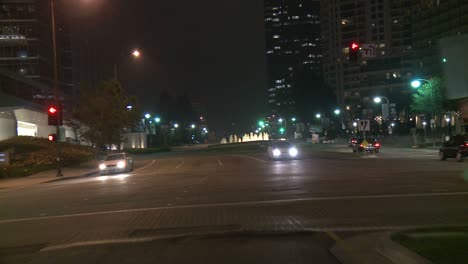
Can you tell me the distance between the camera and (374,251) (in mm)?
9312

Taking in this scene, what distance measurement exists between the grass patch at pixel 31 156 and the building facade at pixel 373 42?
115 metres

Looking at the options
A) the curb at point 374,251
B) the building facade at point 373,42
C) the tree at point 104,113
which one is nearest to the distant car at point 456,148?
the curb at point 374,251

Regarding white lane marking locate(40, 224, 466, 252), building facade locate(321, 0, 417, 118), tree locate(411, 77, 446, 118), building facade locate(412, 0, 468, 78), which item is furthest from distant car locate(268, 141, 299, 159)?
building facade locate(321, 0, 417, 118)

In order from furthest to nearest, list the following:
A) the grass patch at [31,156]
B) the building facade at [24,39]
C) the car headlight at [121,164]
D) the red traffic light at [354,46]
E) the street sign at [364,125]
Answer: the building facade at [24,39] < the street sign at [364,125] < the car headlight at [121,164] < the grass patch at [31,156] < the red traffic light at [354,46]

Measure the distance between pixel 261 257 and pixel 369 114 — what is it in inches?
4918

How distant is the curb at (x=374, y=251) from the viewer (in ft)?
28.0

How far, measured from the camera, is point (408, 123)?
119750mm

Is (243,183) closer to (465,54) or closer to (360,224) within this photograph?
(360,224)

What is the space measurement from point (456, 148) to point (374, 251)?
92.6ft

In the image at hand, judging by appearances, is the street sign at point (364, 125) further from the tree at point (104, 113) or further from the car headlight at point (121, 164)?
the tree at point (104, 113)

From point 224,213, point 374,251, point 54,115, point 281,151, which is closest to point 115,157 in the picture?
point 54,115

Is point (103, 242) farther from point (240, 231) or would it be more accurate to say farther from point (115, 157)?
point (115, 157)

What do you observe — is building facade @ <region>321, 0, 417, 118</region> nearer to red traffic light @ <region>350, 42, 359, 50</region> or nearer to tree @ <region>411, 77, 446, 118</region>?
tree @ <region>411, 77, 446, 118</region>

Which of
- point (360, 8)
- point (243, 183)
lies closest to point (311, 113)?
point (360, 8)
